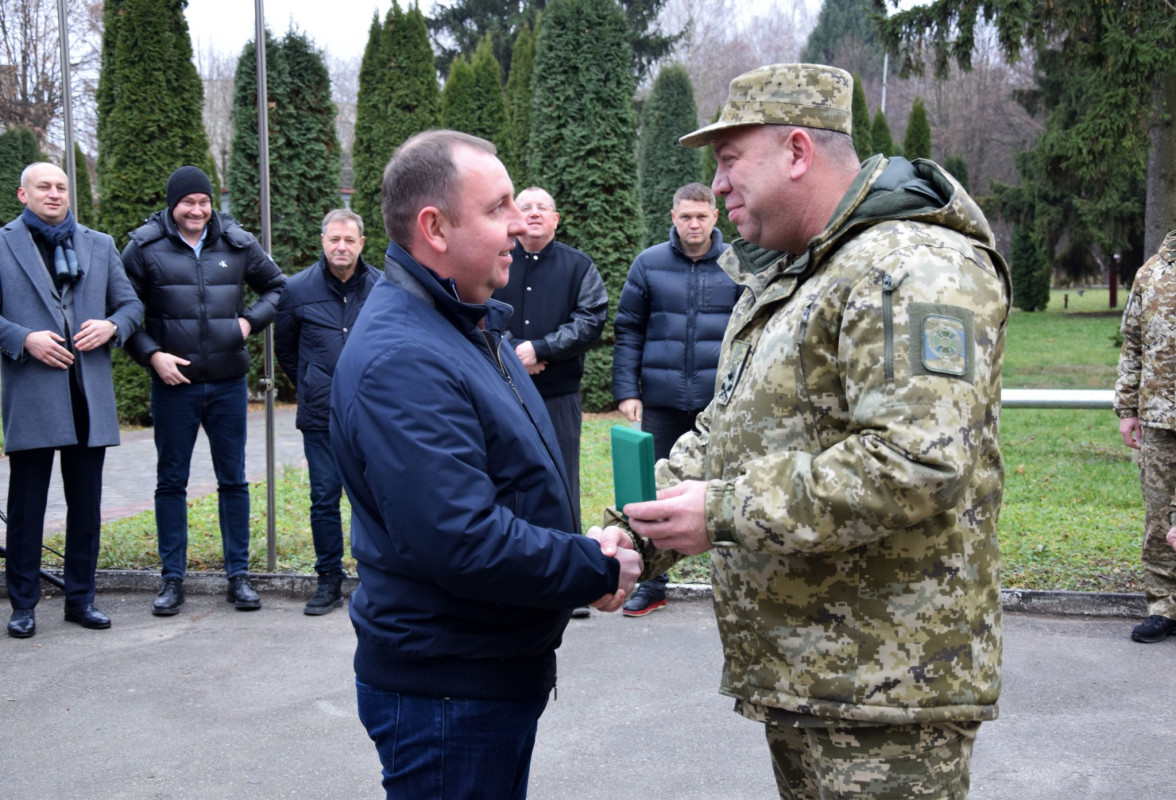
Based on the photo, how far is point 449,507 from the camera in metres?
1.90

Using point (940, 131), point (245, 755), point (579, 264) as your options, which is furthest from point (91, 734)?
point (940, 131)

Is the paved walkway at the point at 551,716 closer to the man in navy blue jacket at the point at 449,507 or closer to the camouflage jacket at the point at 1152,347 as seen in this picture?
the camouflage jacket at the point at 1152,347

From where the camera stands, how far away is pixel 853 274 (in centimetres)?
194

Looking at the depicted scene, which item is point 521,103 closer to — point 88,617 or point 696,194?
point 696,194

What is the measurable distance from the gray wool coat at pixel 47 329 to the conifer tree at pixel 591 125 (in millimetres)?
8462

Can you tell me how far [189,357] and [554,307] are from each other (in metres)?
2.07

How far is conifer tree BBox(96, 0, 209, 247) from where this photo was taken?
41.7 feet

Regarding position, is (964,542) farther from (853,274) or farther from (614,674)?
(614,674)

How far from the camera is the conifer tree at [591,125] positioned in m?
13.6

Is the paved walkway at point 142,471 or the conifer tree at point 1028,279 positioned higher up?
the conifer tree at point 1028,279

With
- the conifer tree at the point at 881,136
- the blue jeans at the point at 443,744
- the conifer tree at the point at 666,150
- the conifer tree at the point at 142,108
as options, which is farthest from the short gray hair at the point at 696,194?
the conifer tree at the point at 881,136

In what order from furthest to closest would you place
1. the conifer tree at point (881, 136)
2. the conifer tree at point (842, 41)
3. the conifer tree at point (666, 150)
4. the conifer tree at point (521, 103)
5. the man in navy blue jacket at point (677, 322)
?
the conifer tree at point (842, 41)
the conifer tree at point (881, 136)
the conifer tree at point (521, 103)
the conifer tree at point (666, 150)
the man in navy blue jacket at point (677, 322)

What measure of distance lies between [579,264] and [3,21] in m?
16.2

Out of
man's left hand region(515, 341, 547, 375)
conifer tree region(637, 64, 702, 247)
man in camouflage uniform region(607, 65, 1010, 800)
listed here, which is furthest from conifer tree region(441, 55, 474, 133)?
man in camouflage uniform region(607, 65, 1010, 800)
